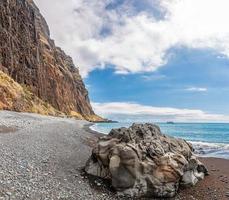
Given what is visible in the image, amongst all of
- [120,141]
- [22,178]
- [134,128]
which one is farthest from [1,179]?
[134,128]

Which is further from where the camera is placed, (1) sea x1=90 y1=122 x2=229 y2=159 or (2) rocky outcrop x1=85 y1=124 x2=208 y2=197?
(1) sea x1=90 y1=122 x2=229 y2=159

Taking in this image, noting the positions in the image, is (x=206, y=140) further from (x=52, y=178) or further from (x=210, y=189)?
(x=52, y=178)

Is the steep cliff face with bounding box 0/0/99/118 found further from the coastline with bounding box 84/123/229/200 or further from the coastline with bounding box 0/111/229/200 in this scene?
the coastline with bounding box 84/123/229/200

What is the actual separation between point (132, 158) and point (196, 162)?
474cm

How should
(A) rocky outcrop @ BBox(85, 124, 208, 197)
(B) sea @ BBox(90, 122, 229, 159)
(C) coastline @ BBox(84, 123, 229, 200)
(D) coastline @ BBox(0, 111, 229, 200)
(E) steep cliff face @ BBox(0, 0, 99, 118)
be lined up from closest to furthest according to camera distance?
(D) coastline @ BBox(0, 111, 229, 200)
(A) rocky outcrop @ BBox(85, 124, 208, 197)
(C) coastline @ BBox(84, 123, 229, 200)
(B) sea @ BBox(90, 122, 229, 159)
(E) steep cliff face @ BBox(0, 0, 99, 118)

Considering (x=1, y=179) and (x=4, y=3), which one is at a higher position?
(x=4, y=3)

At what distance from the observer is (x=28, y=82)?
9819cm

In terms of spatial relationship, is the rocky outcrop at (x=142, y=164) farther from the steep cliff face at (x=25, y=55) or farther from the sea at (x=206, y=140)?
the steep cliff face at (x=25, y=55)

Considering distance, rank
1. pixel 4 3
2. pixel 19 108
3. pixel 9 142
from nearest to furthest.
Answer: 1. pixel 9 142
2. pixel 19 108
3. pixel 4 3

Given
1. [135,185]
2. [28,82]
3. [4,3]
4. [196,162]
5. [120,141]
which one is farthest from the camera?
[28,82]

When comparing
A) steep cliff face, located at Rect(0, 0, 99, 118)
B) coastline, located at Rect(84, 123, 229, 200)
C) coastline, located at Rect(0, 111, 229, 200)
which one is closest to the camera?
coastline, located at Rect(0, 111, 229, 200)

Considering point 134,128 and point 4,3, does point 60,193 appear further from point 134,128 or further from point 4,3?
point 4,3

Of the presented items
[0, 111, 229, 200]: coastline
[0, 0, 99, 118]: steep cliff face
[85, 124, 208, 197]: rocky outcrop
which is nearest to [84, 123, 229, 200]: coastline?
[0, 111, 229, 200]: coastline

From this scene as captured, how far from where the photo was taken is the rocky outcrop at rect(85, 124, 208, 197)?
14.1 meters
